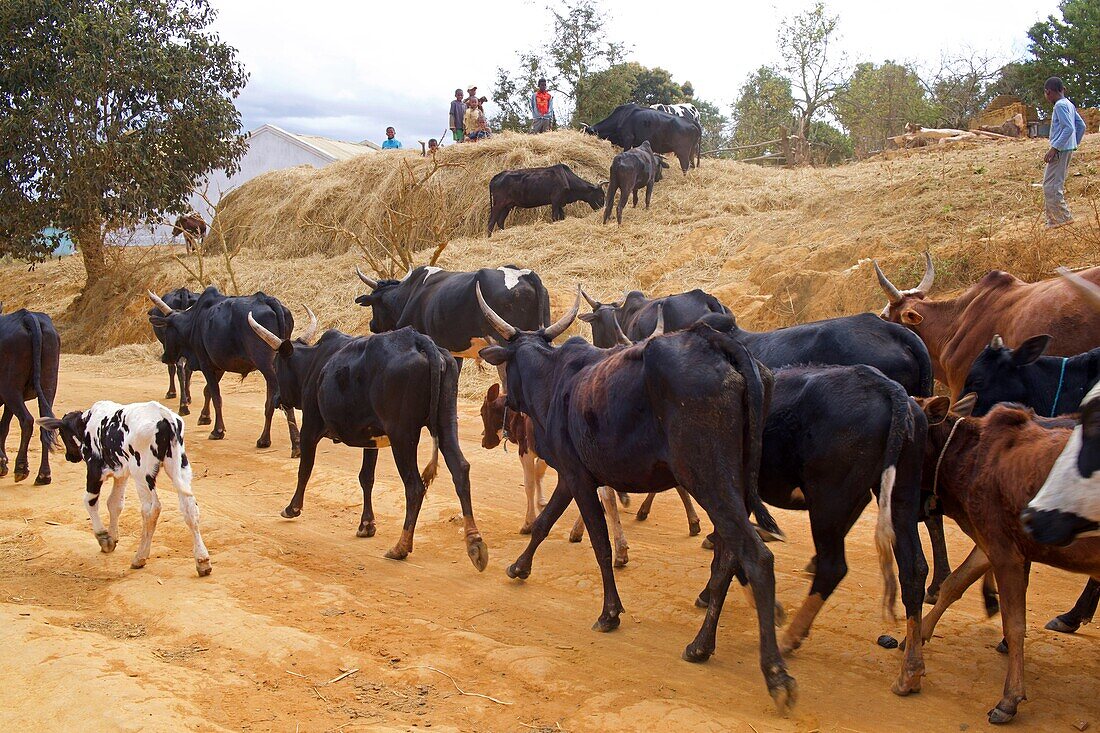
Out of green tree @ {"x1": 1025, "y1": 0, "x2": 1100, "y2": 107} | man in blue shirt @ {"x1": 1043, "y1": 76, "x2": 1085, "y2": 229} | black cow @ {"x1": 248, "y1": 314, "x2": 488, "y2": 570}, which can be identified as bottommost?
black cow @ {"x1": 248, "y1": 314, "x2": 488, "y2": 570}

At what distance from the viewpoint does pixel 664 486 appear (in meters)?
5.74

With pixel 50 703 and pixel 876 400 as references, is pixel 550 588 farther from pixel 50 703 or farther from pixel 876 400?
pixel 50 703

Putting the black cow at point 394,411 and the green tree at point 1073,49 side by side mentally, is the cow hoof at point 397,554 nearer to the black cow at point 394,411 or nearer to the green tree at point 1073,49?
the black cow at point 394,411

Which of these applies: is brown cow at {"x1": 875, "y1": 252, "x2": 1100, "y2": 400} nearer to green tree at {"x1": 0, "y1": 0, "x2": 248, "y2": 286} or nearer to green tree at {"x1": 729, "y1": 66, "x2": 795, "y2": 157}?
green tree at {"x1": 0, "y1": 0, "x2": 248, "y2": 286}

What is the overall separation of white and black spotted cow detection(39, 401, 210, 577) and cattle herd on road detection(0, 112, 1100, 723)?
16 mm

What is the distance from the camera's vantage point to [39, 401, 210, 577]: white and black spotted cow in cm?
685

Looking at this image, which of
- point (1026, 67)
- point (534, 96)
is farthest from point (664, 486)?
point (1026, 67)

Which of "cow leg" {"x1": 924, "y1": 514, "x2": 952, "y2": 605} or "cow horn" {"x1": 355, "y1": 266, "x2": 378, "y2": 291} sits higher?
"cow horn" {"x1": 355, "y1": 266, "x2": 378, "y2": 291}

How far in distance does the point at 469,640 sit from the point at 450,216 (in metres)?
18.8

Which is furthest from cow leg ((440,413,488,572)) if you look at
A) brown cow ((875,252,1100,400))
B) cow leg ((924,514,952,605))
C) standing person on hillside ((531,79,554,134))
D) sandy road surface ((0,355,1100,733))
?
standing person on hillside ((531,79,554,134))

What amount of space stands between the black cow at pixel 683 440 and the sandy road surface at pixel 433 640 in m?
0.44

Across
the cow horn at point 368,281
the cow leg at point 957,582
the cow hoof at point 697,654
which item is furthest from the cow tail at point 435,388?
the cow horn at point 368,281

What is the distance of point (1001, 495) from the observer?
190 inches

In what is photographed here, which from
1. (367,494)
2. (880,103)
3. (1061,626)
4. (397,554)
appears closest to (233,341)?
(367,494)
